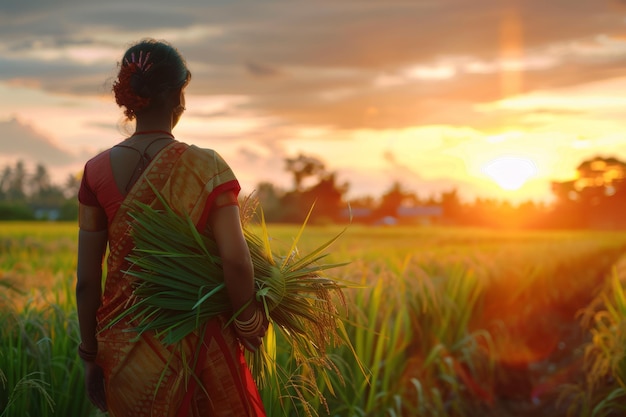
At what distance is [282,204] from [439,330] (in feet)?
117

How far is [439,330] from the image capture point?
5473mm

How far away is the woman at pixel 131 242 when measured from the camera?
2.19m

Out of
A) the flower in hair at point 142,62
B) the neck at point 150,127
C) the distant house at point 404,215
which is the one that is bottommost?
the neck at point 150,127

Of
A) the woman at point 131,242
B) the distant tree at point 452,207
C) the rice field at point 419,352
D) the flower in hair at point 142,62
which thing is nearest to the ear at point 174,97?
the woman at point 131,242

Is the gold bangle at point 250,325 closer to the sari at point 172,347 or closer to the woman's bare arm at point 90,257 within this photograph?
the sari at point 172,347

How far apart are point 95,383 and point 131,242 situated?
0.60 m

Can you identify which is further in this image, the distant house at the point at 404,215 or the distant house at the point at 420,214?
the distant house at the point at 420,214

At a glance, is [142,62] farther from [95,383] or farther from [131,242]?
[95,383]

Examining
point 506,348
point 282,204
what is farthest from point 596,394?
point 282,204

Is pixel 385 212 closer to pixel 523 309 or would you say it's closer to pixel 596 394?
pixel 523 309

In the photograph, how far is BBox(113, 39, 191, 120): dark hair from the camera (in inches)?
88.4

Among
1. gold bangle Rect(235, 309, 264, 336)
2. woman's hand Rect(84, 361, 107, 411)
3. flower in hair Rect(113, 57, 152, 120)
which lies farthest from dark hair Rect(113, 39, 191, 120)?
woman's hand Rect(84, 361, 107, 411)

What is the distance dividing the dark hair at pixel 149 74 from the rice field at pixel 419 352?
80cm

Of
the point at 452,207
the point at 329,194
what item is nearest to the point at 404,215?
the point at 452,207
